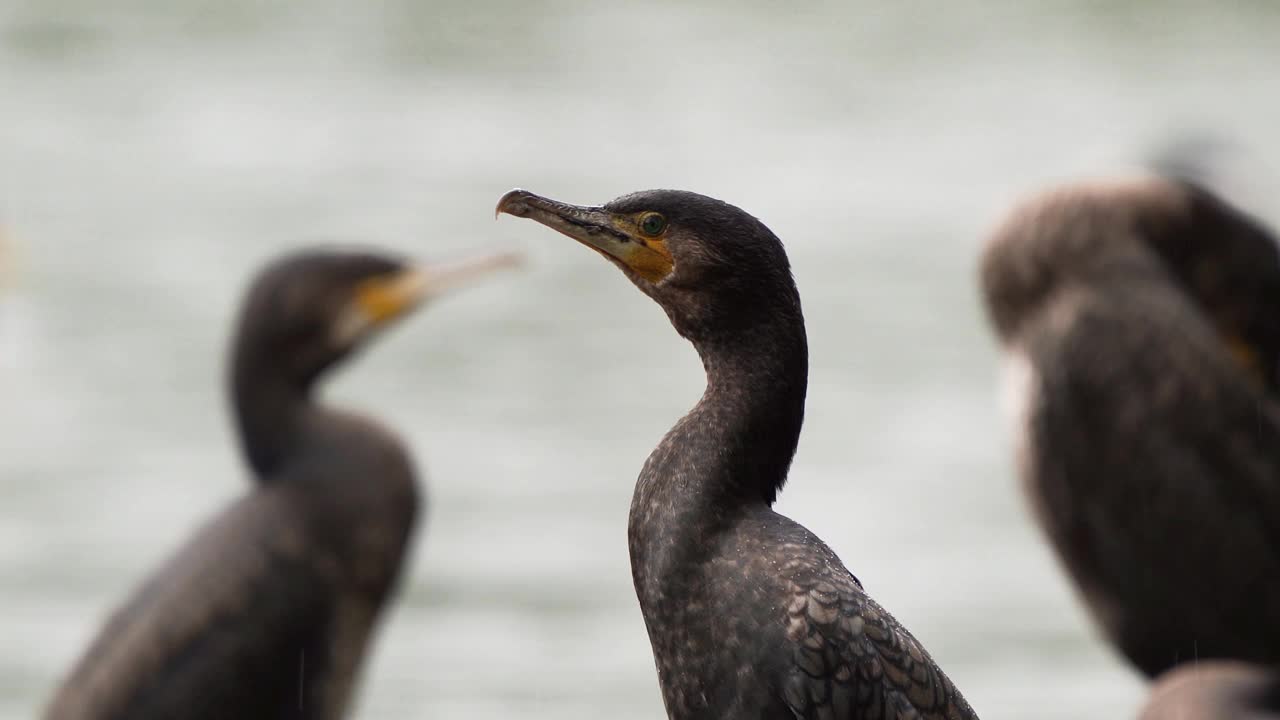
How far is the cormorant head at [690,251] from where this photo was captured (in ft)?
9.09

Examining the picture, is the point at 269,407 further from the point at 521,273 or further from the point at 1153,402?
the point at 521,273

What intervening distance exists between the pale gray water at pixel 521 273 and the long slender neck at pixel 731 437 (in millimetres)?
4222

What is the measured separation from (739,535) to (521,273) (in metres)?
13.9

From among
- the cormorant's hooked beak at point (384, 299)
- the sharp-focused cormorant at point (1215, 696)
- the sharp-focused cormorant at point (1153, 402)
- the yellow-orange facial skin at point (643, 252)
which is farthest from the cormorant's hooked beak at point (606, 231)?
the sharp-focused cormorant at point (1153, 402)

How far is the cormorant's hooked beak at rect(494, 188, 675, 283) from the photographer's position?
2.84 metres

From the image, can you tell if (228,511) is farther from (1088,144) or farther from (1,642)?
(1088,144)

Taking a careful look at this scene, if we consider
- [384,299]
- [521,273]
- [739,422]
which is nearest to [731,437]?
[739,422]

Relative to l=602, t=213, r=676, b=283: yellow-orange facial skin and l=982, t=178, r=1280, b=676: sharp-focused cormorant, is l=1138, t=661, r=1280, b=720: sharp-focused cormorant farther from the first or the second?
l=602, t=213, r=676, b=283: yellow-orange facial skin

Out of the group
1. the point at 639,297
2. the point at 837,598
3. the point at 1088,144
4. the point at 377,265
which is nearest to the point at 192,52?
the point at 639,297

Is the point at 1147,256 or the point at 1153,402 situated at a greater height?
the point at 1147,256

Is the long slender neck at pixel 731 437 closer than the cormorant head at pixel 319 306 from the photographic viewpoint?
Yes

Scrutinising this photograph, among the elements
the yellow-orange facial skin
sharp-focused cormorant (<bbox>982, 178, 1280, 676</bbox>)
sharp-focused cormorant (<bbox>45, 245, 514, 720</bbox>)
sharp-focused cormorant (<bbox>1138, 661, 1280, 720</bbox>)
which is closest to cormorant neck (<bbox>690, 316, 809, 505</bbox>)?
the yellow-orange facial skin

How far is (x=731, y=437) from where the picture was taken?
277 cm

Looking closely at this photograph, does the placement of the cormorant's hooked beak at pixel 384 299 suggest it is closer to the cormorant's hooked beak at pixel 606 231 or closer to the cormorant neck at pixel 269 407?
the cormorant neck at pixel 269 407
